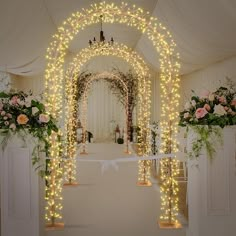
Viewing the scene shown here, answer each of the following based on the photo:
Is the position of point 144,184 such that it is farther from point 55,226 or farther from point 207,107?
point 207,107

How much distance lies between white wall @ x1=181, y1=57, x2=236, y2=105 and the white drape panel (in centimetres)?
343

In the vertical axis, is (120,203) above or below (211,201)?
below

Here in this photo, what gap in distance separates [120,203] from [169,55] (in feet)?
7.07

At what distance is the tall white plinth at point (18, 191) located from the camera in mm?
3656

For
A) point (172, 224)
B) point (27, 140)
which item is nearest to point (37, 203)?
point (27, 140)

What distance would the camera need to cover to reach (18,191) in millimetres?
3682

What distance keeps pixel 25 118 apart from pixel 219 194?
6.41 feet

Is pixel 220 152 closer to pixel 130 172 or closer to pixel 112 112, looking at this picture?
pixel 130 172

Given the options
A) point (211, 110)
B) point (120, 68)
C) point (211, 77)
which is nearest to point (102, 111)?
point (120, 68)

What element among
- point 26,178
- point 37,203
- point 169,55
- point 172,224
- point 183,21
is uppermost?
point 183,21

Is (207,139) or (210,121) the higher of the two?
(210,121)

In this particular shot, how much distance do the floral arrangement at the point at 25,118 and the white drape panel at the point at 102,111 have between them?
10.8 m

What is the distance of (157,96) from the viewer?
546 inches

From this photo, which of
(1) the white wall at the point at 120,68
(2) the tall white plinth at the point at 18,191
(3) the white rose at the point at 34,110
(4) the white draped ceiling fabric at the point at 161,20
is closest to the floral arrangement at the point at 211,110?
(4) the white draped ceiling fabric at the point at 161,20
